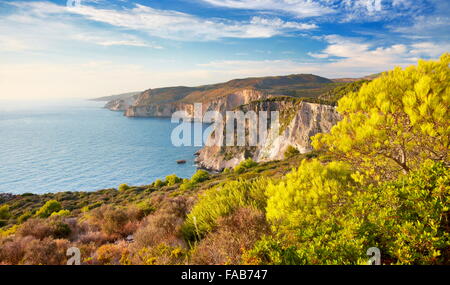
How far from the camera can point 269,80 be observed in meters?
187

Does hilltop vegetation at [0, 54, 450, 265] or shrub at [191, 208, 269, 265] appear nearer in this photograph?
hilltop vegetation at [0, 54, 450, 265]

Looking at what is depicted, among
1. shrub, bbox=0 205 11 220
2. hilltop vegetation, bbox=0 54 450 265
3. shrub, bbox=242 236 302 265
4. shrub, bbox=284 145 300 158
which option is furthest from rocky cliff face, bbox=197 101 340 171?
shrub, bbox=242 236 302 265

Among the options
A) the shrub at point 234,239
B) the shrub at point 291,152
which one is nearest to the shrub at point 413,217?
the shrub at point 234,239

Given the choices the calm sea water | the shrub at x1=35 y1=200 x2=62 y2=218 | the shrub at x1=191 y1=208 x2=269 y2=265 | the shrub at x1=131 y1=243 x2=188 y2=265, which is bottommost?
the calm sea water

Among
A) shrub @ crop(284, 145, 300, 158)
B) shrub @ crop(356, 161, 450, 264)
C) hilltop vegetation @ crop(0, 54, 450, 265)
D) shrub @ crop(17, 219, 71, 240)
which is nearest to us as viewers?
shrub @ crop(356, 161, 450, 264)

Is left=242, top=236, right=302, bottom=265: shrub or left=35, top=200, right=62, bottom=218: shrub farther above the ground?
left=242, top=236, right=302, bottom=265: shrub

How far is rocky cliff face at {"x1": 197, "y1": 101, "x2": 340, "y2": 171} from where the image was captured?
181ft

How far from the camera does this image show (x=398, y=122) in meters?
5.18

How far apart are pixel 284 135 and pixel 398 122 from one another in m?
57.4

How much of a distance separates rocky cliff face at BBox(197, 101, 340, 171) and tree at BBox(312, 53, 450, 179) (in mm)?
46494

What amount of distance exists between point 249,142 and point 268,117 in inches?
478

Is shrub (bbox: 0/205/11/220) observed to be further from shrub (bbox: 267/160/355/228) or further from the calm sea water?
shrub (bbox: 267/160/355/228)
